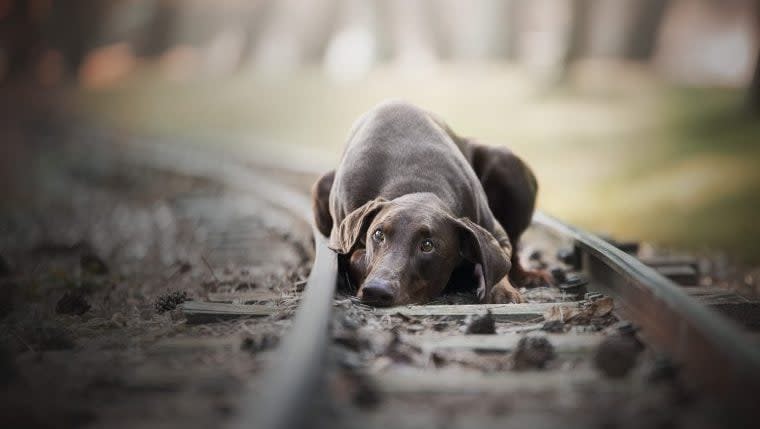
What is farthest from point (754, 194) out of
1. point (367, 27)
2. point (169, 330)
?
point (367, 27)

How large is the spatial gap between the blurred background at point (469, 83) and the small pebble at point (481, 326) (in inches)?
193

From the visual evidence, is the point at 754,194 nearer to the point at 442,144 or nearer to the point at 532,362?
the point at 442,144

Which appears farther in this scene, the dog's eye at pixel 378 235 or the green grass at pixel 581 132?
the green grass at pixel 581 132

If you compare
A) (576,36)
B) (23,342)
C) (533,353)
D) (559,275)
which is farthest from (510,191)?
(576,36)

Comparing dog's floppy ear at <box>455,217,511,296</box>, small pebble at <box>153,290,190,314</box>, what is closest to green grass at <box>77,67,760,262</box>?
dog's floppy ear at <box>455,217,511,296</box>

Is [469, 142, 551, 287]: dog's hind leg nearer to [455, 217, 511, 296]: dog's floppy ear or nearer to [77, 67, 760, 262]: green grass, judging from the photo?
[455, 217, 511, 296]: dog's floppy ear

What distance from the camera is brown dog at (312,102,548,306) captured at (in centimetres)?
453

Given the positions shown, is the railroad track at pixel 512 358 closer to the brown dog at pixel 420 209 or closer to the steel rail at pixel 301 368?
the steel rail at pixel 301 368

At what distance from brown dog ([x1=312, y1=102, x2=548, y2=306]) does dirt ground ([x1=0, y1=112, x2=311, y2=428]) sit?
1.58 ft

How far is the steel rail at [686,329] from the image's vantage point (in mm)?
2627

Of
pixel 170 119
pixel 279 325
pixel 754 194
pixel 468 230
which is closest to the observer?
pixel 279 325

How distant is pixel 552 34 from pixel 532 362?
18.2 meters

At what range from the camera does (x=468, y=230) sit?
468cm

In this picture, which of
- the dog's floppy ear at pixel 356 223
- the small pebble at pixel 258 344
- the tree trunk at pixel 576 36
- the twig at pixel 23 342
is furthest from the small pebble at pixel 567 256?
the tree trunk at pixel 576 36
